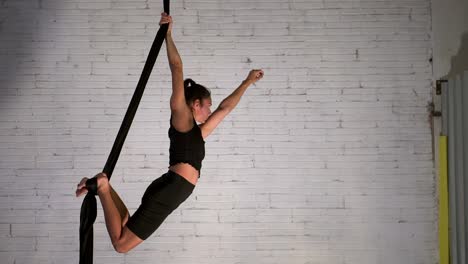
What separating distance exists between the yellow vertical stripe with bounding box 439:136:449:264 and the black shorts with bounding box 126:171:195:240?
10.1 feet

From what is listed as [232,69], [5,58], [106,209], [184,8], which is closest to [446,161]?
[232,69]

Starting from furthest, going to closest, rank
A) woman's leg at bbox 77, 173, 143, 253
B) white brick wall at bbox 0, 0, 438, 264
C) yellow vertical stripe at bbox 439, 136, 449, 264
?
white brick wall at bbox 0, 0, 438, 264 < yellow vertical stripe at bbox 439, 136, 449, 264 < woman's leg at bbox 77, 173, 143, 253

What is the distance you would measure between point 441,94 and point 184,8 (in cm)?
281

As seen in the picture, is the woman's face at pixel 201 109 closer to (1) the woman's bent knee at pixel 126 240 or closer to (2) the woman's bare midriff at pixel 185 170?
(2) the woman's bare midriff at pixel 185 170

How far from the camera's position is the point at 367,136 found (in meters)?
5.67

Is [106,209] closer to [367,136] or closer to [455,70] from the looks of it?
[367,136]

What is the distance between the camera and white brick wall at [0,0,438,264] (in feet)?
18.4

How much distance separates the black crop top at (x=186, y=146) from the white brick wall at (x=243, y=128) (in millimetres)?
2020

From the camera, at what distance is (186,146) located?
3.54m

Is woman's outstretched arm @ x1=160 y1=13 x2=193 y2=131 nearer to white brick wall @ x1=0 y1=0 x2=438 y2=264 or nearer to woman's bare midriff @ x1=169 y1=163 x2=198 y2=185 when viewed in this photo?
woman's bare midriff @ x1=169 y1=163 x2=198 y2=185

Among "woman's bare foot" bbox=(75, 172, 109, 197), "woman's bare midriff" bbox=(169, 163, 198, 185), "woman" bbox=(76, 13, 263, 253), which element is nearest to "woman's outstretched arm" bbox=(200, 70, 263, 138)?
"woman" bbox=(76, 13, 263, 253)

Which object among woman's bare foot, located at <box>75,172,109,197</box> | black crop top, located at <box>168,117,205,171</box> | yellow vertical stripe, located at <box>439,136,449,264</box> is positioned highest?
black crop top, located at <box>168,117,205,171</box>

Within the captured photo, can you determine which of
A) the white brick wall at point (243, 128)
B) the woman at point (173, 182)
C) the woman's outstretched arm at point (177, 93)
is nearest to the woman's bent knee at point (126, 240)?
the woman at point (173, 182)

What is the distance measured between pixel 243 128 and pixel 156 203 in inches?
87.3
